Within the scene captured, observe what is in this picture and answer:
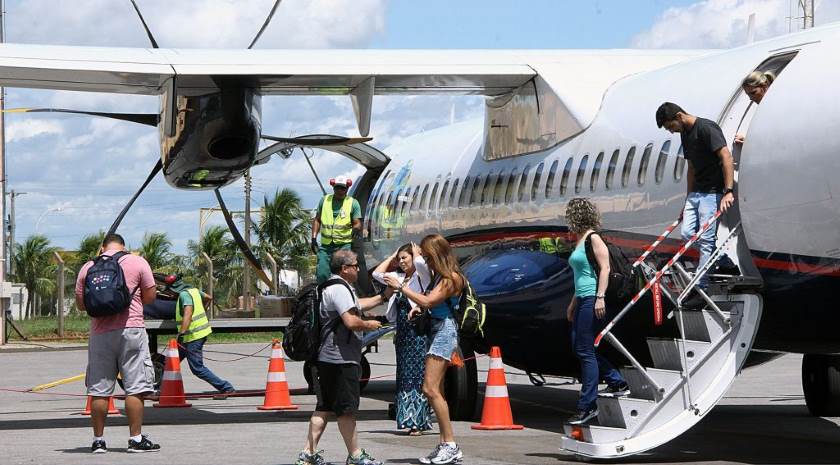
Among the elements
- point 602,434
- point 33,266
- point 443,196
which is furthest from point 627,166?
point 33,266

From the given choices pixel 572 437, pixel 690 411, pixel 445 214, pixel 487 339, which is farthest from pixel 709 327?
pixel 445 214

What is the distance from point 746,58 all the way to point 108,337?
5.51 m

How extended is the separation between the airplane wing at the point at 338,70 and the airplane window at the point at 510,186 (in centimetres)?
97

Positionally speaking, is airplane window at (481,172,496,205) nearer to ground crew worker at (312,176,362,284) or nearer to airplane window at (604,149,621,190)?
ground crew worker at (312,176,362,284)

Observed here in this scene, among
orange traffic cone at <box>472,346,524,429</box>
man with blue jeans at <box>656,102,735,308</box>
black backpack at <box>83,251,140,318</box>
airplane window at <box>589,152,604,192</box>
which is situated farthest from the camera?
orange traffic cone at <box>472,346,524,429</box>

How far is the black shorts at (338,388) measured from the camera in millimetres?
9484

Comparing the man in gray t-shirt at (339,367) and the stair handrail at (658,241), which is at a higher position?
the stair handrail at (658,241)

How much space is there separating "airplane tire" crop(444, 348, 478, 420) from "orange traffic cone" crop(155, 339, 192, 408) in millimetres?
4022

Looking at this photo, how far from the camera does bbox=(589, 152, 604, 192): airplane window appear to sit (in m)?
12.4

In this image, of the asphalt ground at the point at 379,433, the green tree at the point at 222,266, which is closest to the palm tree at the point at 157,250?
the green tree at the point at 222,266

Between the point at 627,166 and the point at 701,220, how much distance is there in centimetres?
180

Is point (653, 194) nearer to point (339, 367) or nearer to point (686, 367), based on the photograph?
point (686, 367)

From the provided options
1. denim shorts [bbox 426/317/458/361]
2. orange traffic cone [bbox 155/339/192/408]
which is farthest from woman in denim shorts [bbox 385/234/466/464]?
orange traffic cone [bbox 155/339/192/408]

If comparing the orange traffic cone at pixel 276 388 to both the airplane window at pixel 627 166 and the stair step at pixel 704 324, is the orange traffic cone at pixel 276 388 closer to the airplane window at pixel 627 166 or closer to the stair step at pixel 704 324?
the airplane window at pixel 627 166
